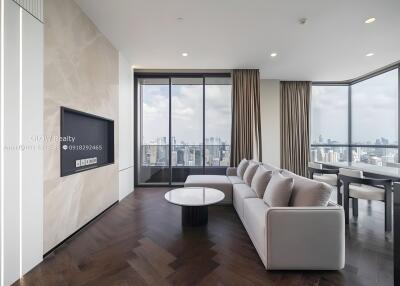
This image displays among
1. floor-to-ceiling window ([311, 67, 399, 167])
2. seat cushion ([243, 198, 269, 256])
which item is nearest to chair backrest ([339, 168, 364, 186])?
seat cushion ([243, 198, 269, 256])

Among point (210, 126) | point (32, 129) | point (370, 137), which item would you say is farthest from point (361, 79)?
point (32, 129)

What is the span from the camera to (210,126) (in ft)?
15.8

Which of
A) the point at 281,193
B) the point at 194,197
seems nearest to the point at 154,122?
the point at 194,197

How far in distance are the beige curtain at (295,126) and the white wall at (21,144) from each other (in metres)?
5.13

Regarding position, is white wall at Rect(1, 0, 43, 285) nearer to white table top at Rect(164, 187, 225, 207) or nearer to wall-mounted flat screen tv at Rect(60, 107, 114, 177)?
wall-mounted flat screen tv at Rect(60, 107, 114, 177)

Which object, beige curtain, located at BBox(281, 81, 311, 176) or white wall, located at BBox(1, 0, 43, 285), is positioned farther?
beige curtain, located at BBox(281, 81, 311, 176)

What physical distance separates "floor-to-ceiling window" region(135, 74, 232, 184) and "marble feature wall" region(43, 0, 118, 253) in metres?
1.56

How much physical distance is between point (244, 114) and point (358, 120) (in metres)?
3.25

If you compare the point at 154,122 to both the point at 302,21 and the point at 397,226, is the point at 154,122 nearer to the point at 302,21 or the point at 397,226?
the point at 302,21

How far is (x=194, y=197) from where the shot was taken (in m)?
2.65

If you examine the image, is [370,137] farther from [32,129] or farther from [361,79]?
[32,129]

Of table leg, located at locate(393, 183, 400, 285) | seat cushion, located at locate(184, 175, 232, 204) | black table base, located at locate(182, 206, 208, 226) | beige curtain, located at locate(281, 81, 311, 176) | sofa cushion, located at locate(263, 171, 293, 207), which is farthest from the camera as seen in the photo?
beige curtain, located at locate(281, 81, 311, 176)

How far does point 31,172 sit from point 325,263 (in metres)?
2.84

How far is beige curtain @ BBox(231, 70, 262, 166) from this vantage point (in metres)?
4.50
